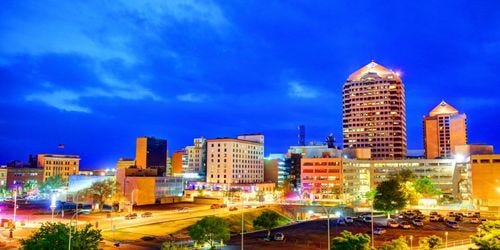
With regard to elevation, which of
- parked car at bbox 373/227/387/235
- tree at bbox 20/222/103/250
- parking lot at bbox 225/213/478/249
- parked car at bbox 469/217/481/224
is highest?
tree at bbox 20/222/103/250

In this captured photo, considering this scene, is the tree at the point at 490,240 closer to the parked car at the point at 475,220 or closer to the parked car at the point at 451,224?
the parked car at the point at 451,224

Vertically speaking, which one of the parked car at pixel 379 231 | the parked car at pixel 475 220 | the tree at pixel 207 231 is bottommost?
the parked car at pixel 379 231

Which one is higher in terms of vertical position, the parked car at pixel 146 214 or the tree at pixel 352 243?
the tree at pixel 352 243

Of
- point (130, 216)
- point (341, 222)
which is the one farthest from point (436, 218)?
point (130, 216)

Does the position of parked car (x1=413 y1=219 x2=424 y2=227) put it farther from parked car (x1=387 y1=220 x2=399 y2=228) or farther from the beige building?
the beige building

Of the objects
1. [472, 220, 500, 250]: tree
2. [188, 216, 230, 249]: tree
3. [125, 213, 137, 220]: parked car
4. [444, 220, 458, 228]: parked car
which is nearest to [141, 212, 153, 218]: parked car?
[125, 213, 137, 220]: parked car

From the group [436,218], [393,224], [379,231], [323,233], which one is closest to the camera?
[379,231]

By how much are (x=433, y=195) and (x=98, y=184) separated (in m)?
120

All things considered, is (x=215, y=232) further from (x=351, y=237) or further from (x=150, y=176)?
(x=150, y=176)

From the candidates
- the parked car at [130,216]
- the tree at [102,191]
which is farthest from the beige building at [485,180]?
the tree at [102,191]

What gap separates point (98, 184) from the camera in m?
138

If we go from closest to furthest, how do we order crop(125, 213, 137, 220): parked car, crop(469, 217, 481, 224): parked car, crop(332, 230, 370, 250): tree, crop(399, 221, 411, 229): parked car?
crop(332, 230, 370, 250): tree, crop(399, 221, 411, 229): parked car, crop(469, 217, 481, 224): parked car, crop(125, 213, 137, 220): parked car

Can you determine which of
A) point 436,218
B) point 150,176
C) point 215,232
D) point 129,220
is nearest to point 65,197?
point 150,176

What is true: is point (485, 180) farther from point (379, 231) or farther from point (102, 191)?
point (102, 191)
